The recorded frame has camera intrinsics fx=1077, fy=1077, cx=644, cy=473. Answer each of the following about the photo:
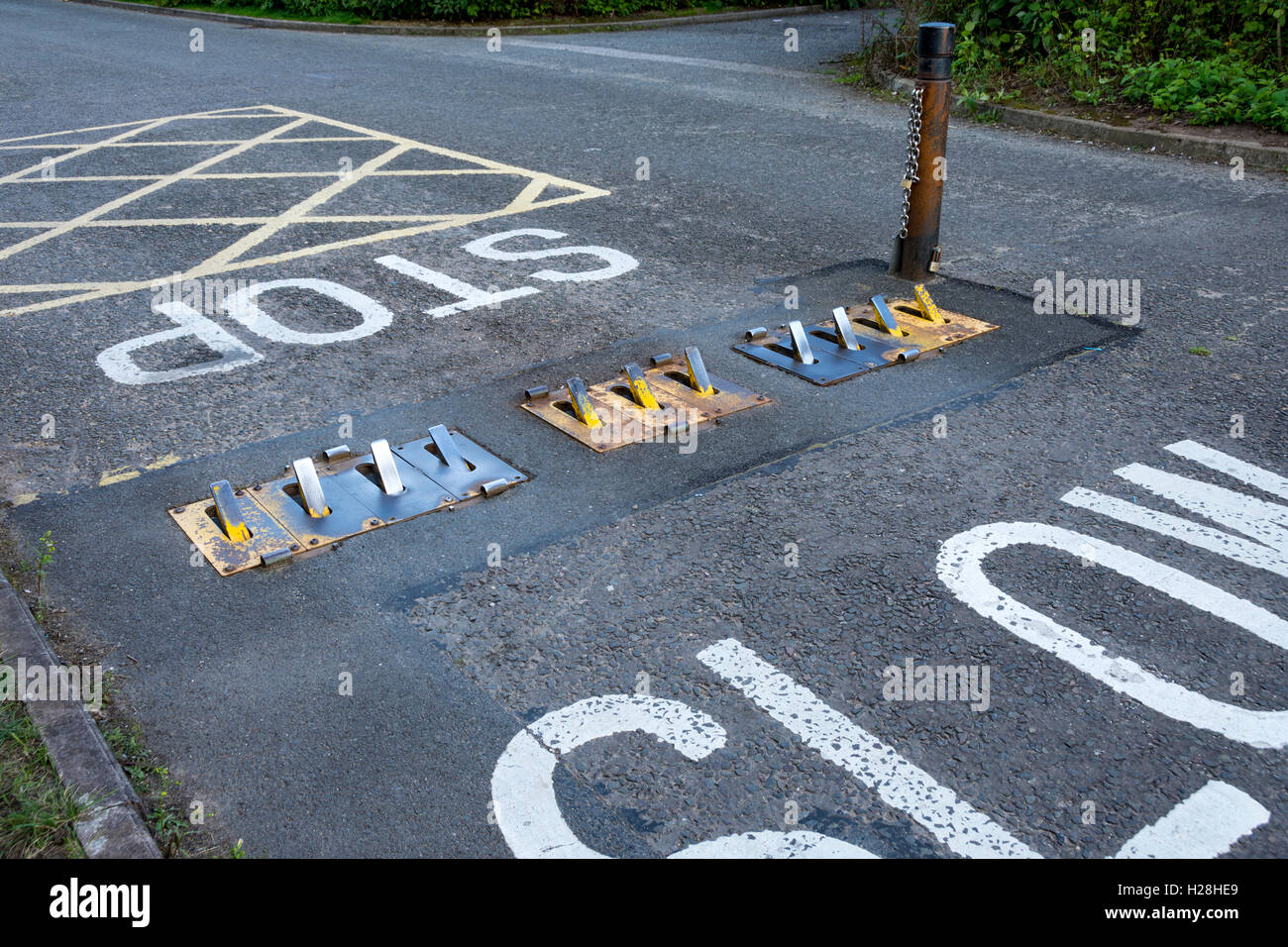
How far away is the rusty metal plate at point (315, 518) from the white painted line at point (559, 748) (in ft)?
4.41

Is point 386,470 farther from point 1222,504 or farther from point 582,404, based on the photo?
point 1222,504

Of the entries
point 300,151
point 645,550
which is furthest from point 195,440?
point 300,151

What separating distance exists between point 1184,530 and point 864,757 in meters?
1.76

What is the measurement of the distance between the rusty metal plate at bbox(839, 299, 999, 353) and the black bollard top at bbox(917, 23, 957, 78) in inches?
52.6

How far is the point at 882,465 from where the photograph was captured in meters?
4.39

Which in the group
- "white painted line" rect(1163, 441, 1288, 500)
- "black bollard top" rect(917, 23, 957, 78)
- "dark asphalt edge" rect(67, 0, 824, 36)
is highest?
"dark asphalt edge" rect(67, 0, 824, 36)

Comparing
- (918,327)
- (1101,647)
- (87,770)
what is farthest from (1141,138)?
(87,770)

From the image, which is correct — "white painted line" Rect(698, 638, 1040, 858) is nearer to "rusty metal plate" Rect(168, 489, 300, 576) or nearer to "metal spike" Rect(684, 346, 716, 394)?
"rusty metal plate" Rect(168, 489, 300, 576)

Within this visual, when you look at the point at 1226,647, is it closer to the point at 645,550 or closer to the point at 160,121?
the point at 645,550

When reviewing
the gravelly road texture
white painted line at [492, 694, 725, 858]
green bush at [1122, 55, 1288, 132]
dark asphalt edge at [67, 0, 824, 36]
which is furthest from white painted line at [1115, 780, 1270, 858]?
dark asphalt edge at [67, 0, 824, 36]

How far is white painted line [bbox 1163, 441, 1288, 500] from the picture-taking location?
164 inches

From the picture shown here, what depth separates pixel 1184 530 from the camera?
387 centimetres
